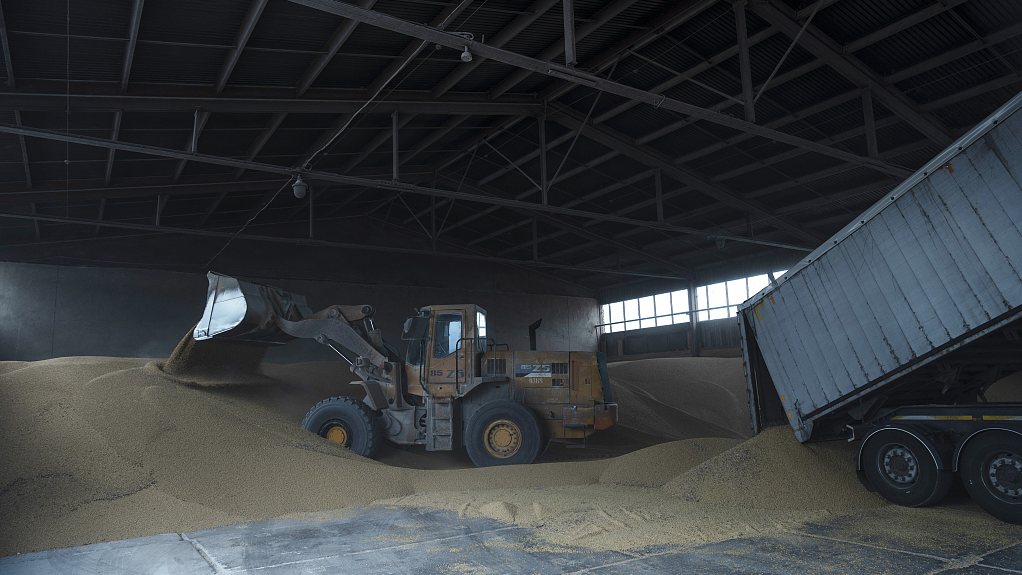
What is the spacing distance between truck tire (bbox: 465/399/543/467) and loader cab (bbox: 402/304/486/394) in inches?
31.0

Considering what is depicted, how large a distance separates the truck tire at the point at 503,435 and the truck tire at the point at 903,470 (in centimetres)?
532

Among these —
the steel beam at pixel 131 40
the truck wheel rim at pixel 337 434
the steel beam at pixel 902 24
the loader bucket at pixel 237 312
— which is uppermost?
the steel beam at pixel 902 24

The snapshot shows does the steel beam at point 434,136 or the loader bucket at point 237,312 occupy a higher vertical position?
the steel beam at point 434,136

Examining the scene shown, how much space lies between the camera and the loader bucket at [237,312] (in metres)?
11.4

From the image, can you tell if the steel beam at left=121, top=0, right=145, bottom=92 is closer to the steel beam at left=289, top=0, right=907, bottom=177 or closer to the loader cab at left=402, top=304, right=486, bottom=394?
the steel beam at left=289, top=0, right=907, bottom=177

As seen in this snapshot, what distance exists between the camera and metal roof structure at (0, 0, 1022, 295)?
10.5m

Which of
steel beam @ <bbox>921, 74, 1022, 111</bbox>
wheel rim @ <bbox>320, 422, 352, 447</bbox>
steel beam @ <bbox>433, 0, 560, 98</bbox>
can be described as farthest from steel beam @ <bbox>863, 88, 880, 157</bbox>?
wheel rim @ <bbox>320, 422, 352, 447</bbox>

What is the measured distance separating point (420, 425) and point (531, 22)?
780 cm

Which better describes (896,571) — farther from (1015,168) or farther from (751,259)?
(751,259)

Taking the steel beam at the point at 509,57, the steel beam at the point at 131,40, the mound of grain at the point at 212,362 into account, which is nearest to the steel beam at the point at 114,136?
the steel beam at the point at 131,40

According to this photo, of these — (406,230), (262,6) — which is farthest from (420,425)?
(406,230)

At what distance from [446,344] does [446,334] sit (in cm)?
19

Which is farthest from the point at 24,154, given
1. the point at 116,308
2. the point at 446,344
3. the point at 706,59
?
the point at 706,59

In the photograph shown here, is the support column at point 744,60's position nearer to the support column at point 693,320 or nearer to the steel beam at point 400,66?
the steel beam at point 400,66
